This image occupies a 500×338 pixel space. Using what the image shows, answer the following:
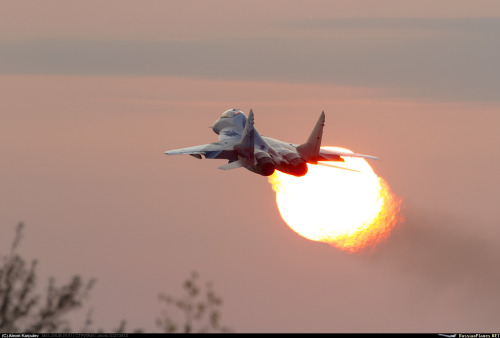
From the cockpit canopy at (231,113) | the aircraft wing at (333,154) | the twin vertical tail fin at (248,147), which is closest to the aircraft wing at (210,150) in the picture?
the twin vertical tail fin at (248,147)

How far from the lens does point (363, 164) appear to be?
385ft

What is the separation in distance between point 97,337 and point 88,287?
2914mm

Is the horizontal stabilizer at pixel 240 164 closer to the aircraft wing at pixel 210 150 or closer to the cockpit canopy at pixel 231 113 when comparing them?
the aircraft wing at pixel 210 150

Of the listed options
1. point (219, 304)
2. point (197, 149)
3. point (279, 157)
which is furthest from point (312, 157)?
point (219, 304)

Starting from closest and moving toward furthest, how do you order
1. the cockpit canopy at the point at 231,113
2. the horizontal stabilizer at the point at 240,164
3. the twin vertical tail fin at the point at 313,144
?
the horizontal stabilizer at the point at 240,164 → the twin vertical tail fin at the point at 313,144 → the cockpit canopy at the point at 231,113

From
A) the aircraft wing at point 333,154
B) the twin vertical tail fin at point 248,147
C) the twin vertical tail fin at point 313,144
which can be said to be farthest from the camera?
the aircraft wing at point 333,154

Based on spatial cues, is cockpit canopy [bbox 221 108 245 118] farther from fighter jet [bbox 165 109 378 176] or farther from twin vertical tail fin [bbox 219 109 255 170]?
twin vertical tail fin [bbox 219 109 255 170]

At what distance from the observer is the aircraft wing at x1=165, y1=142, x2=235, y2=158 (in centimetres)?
10925

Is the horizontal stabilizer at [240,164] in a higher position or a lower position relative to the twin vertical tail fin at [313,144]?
lower

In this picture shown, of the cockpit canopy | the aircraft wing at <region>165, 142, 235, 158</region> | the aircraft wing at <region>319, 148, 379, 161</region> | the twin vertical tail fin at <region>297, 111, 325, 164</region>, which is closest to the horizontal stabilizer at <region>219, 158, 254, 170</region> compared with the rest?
the aircraft wing at <region>165, 142, 235, 158</region>

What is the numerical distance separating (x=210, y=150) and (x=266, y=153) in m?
7.96

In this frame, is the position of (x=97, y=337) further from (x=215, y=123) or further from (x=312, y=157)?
(x=215, y=123)

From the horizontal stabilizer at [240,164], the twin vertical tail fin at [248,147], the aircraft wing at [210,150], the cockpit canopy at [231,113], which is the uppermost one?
the cockpit canopy at [231,113]

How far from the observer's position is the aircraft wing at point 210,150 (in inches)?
4301
